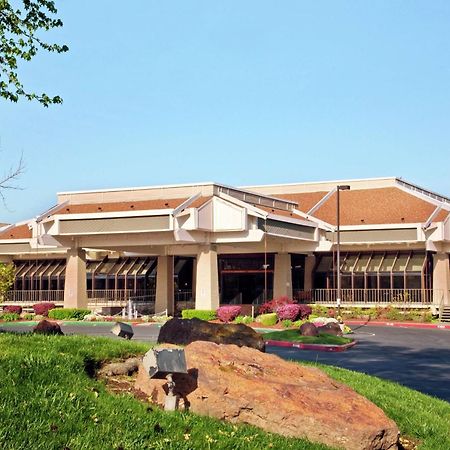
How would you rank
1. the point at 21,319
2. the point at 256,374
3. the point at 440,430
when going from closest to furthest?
the point at 256,374 < the point at 440,430 < the point at 21,319

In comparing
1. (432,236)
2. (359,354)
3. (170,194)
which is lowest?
(359,354)

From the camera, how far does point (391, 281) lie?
46500mm

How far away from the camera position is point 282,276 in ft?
154

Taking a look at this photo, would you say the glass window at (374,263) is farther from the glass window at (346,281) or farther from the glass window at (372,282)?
the glass window at (346,281)

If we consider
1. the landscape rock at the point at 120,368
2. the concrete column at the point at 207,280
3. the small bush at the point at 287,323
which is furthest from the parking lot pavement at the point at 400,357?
the concrete column at the point at 207,280

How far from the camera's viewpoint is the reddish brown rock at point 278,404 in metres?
8.86

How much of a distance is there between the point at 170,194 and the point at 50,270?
16250 mm

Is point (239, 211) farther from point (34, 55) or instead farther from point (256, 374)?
point (256, 374)

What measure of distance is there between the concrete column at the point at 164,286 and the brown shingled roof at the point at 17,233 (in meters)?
9.90

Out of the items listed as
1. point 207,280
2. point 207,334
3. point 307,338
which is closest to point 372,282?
point 207,280

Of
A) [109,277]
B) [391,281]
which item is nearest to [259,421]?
[391,281]

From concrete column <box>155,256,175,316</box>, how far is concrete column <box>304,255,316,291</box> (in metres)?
9.62

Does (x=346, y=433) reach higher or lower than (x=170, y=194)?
lower

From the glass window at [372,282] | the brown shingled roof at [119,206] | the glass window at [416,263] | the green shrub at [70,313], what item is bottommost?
the green shrub at [70,313]
